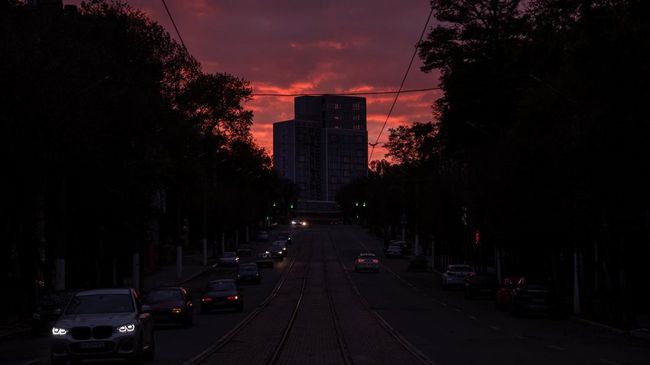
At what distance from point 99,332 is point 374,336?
11459 mm

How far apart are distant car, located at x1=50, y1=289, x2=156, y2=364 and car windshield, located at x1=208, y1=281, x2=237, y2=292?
23.4m

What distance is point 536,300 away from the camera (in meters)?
39.6

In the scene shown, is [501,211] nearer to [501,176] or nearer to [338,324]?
[501,176]

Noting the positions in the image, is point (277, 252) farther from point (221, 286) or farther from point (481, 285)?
point (221, 286)

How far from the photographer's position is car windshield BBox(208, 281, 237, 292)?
43750 millimetres

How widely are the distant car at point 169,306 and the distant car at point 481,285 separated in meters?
23.5

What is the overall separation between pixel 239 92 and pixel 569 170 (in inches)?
1950

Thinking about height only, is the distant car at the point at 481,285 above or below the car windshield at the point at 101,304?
below

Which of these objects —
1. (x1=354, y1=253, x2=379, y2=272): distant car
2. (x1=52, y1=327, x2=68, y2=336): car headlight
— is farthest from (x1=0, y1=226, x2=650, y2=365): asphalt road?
(x1=354, y1=253, x2=379, y2=272): distant car

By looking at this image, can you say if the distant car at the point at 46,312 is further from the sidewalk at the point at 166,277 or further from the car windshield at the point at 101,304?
the car windshield at the point at 101,304

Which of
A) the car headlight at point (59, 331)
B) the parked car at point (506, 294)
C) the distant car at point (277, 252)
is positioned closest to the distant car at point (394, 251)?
the distant car at point (277, 252)

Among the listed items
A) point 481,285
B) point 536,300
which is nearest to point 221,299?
point 536,300

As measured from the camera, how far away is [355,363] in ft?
67.4

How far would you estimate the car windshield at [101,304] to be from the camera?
66.0 ft
